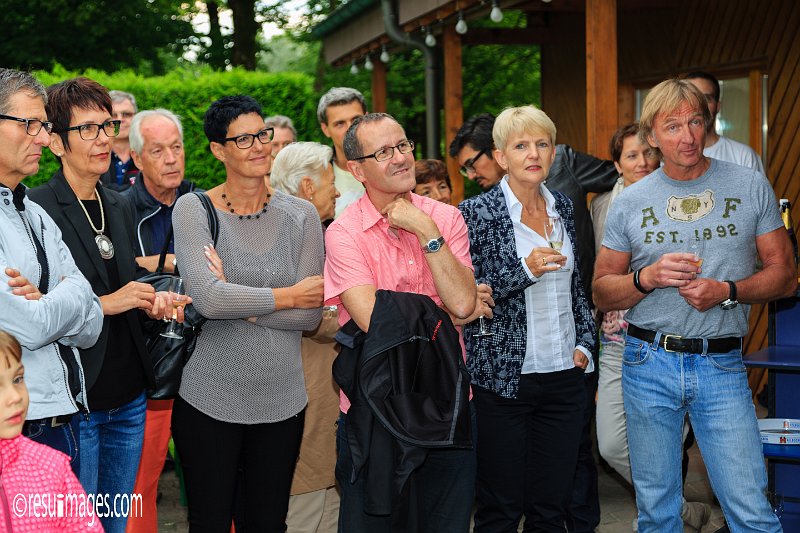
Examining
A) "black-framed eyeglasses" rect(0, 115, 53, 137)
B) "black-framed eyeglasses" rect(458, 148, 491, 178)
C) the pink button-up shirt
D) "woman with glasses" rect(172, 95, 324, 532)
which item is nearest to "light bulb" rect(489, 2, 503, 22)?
"black-framed eyeglasses" rect(458, 148, 491, 178)

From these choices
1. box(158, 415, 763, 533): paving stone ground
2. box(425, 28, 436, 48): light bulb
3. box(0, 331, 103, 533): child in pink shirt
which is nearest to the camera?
box(0, 331, 103, 533): child in pink shirt

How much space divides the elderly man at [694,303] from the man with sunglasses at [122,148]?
12.0ft

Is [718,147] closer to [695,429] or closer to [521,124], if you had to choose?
[521,124]

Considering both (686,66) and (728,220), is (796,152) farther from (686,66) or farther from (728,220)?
(728,220)

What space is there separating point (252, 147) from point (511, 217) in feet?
3.89

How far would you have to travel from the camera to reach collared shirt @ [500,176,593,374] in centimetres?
400

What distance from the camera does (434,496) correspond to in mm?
3488

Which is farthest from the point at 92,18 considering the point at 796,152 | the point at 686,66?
the point at 796,152

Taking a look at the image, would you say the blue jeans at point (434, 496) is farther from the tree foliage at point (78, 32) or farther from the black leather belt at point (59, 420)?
the tree foliage at point (78, 32)

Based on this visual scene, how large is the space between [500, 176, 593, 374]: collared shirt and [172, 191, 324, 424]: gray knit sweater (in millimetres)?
934

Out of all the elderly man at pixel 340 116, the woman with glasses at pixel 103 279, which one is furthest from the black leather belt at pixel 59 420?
the elderly man at pixel 340 116

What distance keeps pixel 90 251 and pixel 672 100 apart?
2.48m

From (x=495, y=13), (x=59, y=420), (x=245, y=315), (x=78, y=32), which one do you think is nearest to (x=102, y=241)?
(x=245, y=315)

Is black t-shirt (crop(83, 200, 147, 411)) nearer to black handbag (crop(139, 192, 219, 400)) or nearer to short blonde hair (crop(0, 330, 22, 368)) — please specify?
black handbag (crop(139, 192, 219, 400))
